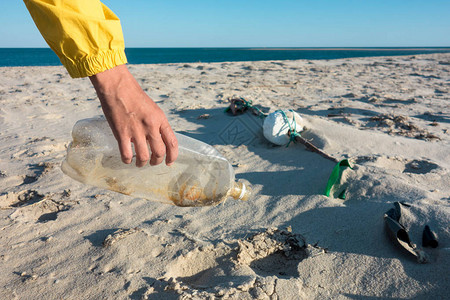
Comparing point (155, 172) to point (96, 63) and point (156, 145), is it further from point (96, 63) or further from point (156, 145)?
point (96, 63)

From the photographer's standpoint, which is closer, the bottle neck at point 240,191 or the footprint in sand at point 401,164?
the bottle neck at point 240,191

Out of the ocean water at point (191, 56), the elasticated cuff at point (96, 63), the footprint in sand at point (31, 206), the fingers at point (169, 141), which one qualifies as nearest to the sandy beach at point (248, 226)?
the footprint in sand at point (31, 206)

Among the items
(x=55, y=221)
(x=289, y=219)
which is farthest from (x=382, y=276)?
(x=55, y=221)

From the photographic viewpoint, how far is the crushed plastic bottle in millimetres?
1433

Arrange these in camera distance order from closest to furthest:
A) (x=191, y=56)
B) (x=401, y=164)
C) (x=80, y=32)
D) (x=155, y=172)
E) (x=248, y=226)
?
(x=80, y=32), (x=155, y=172), (x=248, y=226), (x=401, y=164), (x=191, y=56)

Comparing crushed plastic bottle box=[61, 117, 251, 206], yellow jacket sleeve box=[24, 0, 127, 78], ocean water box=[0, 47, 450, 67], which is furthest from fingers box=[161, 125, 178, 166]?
ocean water box=[0, 47, 450, 67]

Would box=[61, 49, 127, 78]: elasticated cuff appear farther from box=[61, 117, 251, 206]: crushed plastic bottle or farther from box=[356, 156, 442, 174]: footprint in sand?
box=[356, 156, 442, 174]: footprint in sand

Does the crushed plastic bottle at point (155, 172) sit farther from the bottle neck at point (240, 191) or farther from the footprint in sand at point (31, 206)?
the footprint in sand at point (31, 206)

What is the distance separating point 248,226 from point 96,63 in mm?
1408

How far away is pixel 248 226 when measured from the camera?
6.38ft

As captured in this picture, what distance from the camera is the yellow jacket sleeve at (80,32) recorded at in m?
0.85

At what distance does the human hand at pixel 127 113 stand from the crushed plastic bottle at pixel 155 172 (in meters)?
0.56

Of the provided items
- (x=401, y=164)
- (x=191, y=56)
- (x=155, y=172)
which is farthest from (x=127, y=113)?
(x=191, y=56)

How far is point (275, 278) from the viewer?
144cm
